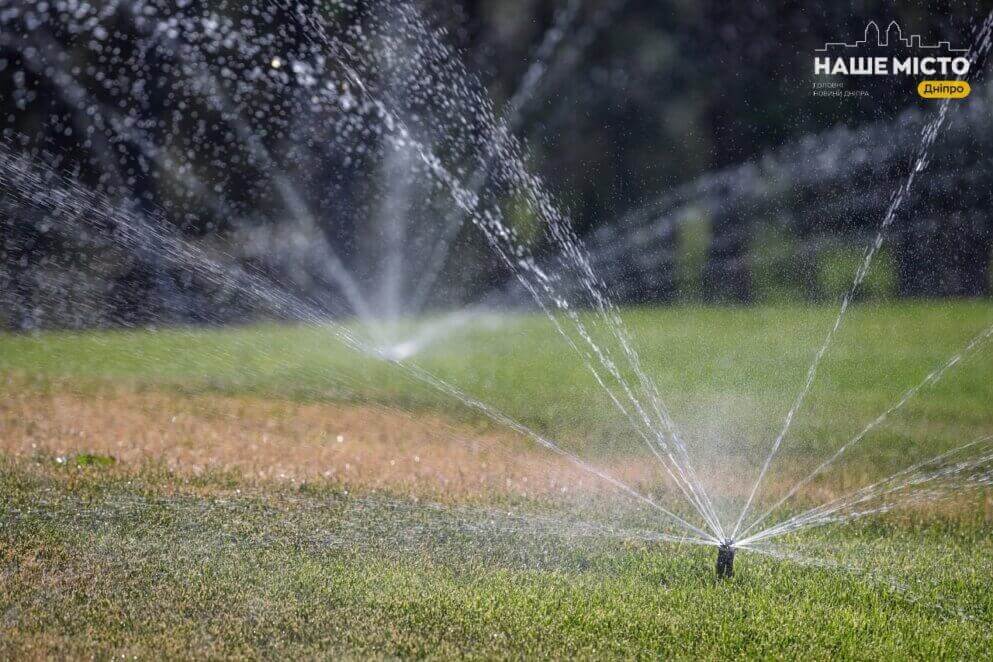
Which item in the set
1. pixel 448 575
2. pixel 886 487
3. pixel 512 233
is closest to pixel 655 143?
pixel 512 233

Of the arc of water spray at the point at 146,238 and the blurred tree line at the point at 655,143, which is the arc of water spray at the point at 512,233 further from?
the arc of water spray at the point at 146,238

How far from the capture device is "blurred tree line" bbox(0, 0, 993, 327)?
509 inches

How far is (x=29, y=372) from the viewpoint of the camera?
343 inches

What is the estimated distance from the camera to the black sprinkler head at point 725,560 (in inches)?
153

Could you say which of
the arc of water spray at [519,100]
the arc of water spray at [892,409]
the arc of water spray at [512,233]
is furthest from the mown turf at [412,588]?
the arc of water spray at [519,100]

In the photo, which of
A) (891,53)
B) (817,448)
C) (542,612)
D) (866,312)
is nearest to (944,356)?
(866,312)

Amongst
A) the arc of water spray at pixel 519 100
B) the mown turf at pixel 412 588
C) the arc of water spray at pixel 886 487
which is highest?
the arc of water spray at pixel 519 100

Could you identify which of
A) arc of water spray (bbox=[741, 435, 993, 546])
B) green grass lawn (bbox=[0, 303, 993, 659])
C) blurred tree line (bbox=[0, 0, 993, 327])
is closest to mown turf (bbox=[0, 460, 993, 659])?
green grass lawn (bbox=[0, 303, 993, 659])

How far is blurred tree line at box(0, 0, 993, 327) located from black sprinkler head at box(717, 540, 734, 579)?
357 inches

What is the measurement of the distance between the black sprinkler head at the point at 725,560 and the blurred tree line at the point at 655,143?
9067mm

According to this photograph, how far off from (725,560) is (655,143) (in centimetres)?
1202

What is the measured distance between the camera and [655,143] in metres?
15.2

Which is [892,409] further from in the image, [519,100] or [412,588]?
[519,100]

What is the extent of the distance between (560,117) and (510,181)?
1.24m
